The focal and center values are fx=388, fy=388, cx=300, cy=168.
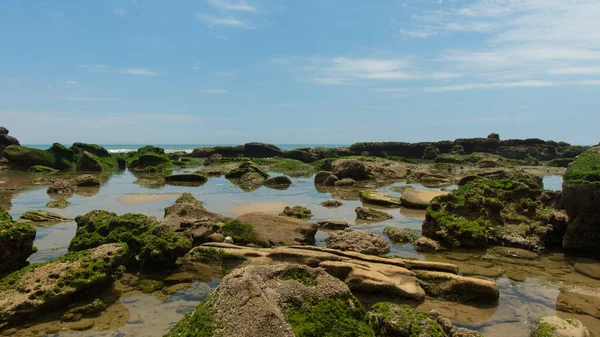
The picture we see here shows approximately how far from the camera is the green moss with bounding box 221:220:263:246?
9992mm

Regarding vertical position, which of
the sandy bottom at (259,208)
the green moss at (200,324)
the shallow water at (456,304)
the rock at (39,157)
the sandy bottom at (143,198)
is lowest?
the shallow water at (456,304)

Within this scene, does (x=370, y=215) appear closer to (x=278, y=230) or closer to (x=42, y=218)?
(x=278, y=230)

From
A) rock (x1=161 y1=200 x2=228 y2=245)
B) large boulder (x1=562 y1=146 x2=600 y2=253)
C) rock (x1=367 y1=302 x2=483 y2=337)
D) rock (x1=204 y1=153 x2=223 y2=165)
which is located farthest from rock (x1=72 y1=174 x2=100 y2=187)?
large boulder (x1=562 y1=146 x2=600 y2=253)

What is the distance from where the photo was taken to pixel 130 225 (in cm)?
902

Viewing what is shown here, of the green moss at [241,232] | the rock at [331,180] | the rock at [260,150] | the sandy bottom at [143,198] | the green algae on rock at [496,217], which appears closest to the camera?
the green moss at [241,232]

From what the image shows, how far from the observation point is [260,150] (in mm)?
60156

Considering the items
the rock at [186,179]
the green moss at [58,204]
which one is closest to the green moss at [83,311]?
the green moss at [58,204]

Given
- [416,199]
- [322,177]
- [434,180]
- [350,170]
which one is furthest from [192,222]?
[434,180]

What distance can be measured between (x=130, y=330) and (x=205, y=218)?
575cm

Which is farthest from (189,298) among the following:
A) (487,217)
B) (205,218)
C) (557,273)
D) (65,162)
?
(65,162)

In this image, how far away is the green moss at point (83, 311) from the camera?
19.8 ft

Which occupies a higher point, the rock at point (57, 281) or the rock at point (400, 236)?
the rock at point (57, 281)

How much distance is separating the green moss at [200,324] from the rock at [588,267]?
27.2ft

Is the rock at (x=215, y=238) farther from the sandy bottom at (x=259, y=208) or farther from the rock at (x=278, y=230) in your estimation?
the sandy bottom at (x=259, y=208)
